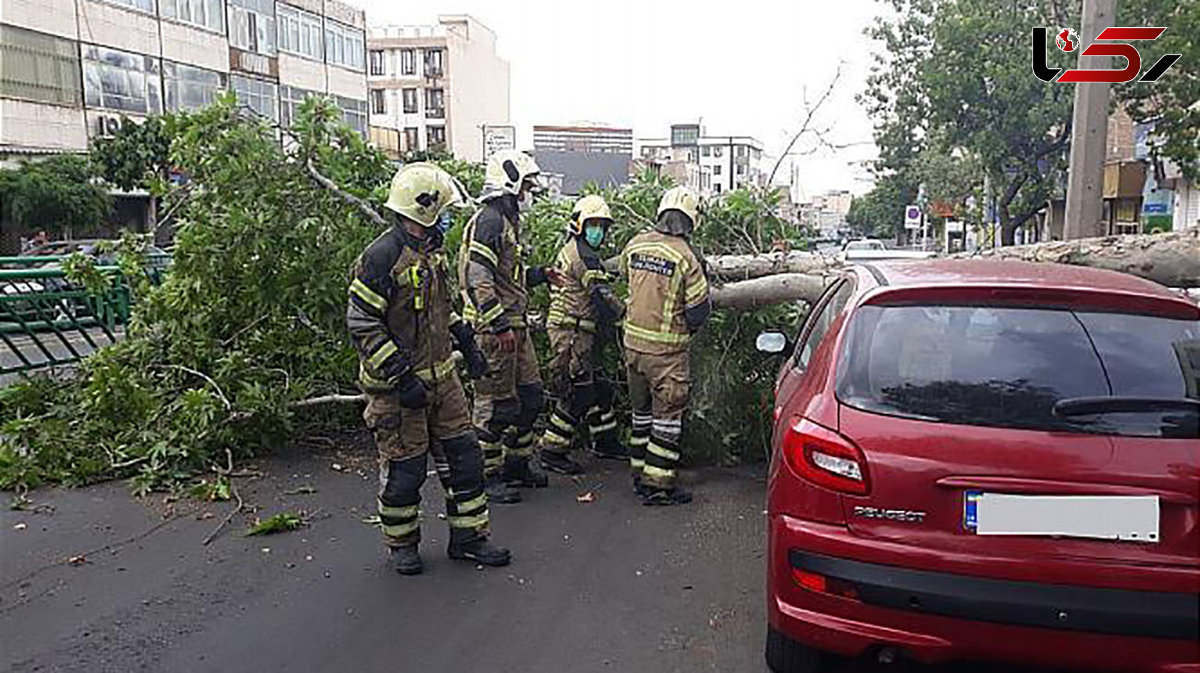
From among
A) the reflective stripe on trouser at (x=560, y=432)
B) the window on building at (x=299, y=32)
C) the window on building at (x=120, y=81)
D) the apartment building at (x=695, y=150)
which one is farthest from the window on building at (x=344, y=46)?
the reflective stripe on trouser at (x=560, y=432)

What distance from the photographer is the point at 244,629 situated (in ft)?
13.3

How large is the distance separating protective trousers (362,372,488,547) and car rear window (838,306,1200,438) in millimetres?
2206

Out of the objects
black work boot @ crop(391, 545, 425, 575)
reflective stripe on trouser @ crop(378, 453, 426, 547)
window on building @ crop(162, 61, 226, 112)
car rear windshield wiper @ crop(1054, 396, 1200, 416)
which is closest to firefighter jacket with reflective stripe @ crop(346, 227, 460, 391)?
reflective stripe on trouser @ crop(378, 453, 426, 547)

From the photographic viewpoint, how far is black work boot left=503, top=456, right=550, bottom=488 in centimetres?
619

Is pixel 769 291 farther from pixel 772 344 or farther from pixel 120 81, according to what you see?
pixel 120 81

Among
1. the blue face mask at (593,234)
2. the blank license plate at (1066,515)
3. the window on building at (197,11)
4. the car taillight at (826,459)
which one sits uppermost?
the window on building at (197,11)

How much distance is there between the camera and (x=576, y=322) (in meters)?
6.52

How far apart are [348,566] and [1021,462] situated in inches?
127

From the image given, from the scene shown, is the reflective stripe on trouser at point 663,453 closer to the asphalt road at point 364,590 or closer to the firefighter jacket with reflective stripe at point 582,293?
the asphalt road at point 364,590

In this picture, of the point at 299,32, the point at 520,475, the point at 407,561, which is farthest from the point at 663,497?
the point at 299,32

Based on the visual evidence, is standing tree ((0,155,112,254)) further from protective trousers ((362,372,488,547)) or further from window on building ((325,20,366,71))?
protective trousers ((362,372,488,547))

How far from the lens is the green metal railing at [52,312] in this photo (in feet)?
29.9

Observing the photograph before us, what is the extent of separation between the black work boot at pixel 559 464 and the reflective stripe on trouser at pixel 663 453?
89 cm

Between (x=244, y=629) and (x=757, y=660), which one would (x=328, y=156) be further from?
(x=757, y=660)
